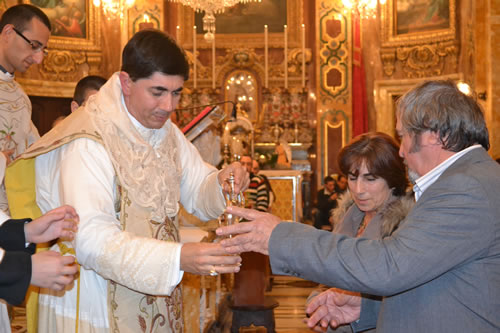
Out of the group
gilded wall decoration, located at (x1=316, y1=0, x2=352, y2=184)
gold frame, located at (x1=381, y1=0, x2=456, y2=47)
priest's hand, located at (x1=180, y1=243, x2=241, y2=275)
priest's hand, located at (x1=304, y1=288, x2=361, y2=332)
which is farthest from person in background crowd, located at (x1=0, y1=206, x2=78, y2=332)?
gold frame, located at (x1=381, y1=0, x2=456, y2=47)

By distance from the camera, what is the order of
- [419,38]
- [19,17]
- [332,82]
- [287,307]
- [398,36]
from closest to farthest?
[19,17]
[287,307]
[419,38]
[398,36]
[332,82]

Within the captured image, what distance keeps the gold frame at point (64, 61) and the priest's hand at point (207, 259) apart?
11.0m

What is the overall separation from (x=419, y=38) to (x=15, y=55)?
35.0 ft

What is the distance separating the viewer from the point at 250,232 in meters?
2.20

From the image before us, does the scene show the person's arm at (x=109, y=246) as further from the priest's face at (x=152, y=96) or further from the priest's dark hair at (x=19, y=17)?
the priest's dark hair at (x=19, y=17)

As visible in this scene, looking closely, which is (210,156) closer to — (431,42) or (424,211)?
(424,211)

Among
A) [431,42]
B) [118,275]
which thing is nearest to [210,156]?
[118,275]

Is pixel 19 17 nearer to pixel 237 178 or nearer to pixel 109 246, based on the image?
pixel 237 178

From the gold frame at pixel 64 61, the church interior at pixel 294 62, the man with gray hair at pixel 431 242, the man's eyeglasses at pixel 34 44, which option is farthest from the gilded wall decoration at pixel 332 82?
the man with gray hair at pixel 431 242

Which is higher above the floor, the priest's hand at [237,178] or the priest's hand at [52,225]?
the priest's hand at [237,178]

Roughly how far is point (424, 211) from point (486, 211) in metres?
0.19

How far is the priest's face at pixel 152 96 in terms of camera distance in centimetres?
245

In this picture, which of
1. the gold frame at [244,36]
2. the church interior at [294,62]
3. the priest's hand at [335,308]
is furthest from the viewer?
the gold frame at [244,36]

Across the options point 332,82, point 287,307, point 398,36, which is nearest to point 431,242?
point 287,307
